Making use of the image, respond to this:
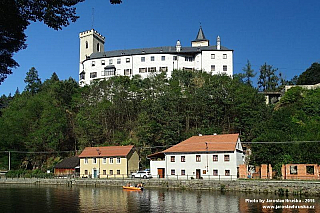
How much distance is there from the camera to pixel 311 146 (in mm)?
47625

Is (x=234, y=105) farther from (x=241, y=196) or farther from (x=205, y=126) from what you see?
(x=241, y=196)

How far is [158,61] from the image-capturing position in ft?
319

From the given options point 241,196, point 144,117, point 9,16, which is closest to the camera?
point 9,16

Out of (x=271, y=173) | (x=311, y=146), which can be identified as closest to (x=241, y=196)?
(x=271, y=173)

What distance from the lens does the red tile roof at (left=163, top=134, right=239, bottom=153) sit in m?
51.9

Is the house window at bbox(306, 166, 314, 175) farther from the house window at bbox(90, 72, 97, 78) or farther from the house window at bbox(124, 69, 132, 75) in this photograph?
the house window at bbox(90, 72, 97, 78)

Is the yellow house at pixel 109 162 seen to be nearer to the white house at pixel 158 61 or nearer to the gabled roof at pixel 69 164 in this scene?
the gabled roof at pixel 69 164

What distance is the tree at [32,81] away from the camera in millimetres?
109875

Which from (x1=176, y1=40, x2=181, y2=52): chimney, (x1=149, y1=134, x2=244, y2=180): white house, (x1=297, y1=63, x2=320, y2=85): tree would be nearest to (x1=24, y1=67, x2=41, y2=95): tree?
(x1=176, y1=40, x2=181, y2=52): chimney

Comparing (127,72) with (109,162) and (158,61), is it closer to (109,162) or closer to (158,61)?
(158,61)

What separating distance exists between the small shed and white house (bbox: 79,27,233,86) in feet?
121

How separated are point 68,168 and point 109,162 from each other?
966cm

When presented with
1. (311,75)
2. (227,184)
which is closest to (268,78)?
(311,75)

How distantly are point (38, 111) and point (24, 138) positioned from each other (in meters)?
7.57
